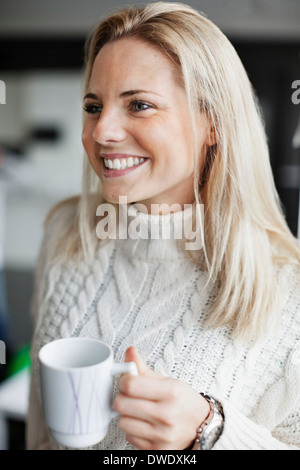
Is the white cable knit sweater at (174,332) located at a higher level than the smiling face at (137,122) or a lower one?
lower

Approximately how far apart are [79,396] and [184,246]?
37 cm

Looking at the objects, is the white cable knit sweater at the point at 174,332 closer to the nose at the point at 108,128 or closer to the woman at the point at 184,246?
the woman at the point at 184,246

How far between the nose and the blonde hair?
11 cm

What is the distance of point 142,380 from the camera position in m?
0.49

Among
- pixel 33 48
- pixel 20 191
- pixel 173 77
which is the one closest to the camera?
pixel 173 77

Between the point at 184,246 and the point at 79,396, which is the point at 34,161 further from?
the point at 79,396

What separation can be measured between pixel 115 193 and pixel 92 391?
0.33 metres

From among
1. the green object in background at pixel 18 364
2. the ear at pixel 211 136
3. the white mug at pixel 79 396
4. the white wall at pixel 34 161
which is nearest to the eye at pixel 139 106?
the ear at pixel 211 136

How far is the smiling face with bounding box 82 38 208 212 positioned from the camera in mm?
654

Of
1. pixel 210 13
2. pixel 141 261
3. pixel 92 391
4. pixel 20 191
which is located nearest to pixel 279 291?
pixel 141 261

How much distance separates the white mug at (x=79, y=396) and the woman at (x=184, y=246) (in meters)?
0.12

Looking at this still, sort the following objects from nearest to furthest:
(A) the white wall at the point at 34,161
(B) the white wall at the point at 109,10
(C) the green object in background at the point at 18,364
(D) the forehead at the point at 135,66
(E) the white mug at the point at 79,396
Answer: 1. (E) the white mug at the point at 79,396
2. (D) the forehead at the point at 135,66
3. (B) the white wall at the point at 109,10
4. (C) the green object in background at the point at 18,364
5. (A) the white wall at the point at 34,161

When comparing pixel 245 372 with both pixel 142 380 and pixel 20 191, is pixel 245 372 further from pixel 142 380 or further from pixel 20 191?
pixel 20 191

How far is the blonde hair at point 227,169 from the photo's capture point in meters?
0.68
